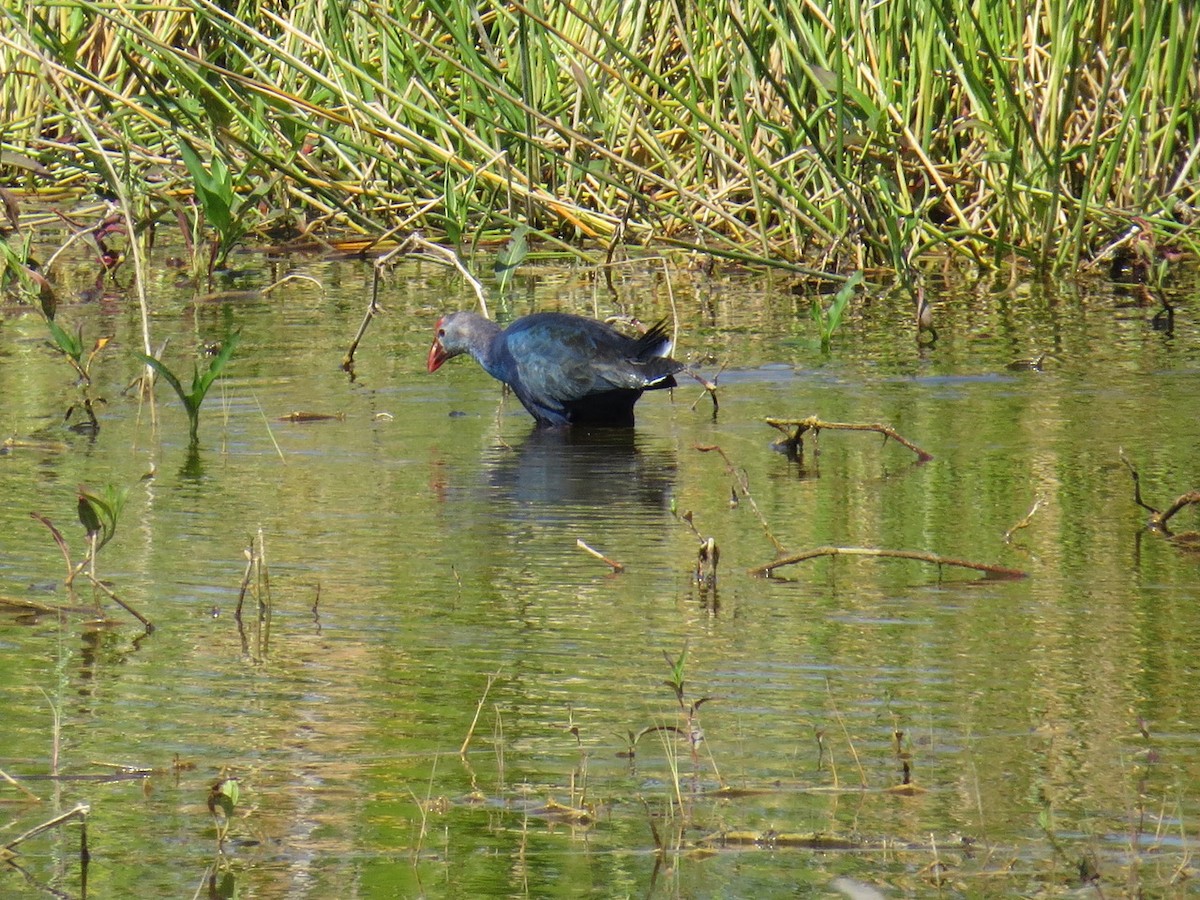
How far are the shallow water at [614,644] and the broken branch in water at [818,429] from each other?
6 centimetres

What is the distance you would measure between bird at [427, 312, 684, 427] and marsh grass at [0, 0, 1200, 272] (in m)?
1.37

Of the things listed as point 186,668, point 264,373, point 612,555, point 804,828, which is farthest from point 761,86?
point 804,828

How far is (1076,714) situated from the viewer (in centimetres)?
315

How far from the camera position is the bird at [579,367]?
5.88m

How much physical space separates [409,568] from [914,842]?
70.2 inches

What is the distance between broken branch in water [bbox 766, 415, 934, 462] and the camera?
5.28 m

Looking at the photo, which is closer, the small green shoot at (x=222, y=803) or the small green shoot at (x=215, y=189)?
the small green shoot at (x=222, y=803)

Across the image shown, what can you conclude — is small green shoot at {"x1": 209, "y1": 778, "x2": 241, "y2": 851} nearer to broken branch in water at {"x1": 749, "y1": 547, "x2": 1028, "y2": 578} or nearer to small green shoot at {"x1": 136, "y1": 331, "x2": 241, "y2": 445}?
broken branch in water at {"x1": 749, "y1": 547, "x2": 1028, "y2": 578}

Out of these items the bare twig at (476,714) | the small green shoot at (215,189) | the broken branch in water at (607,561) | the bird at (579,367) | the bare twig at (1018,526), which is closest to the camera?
the bare twig at (476,714)

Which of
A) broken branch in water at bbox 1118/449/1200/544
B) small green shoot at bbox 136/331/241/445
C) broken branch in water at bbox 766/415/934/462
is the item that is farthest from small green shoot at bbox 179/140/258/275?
broken branch in water at bbox 1118/449/1200/544

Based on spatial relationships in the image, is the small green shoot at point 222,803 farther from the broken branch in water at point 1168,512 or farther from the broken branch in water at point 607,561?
the broken branch in water at point 1168,512

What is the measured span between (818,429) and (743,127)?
2.86 metres

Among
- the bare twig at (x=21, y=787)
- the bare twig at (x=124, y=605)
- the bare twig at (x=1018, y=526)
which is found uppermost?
the bare twig at (x=1018, y=526)

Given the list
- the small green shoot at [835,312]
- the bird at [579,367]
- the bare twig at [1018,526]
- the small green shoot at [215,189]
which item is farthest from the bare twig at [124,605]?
the small green shoot at [835,312]
